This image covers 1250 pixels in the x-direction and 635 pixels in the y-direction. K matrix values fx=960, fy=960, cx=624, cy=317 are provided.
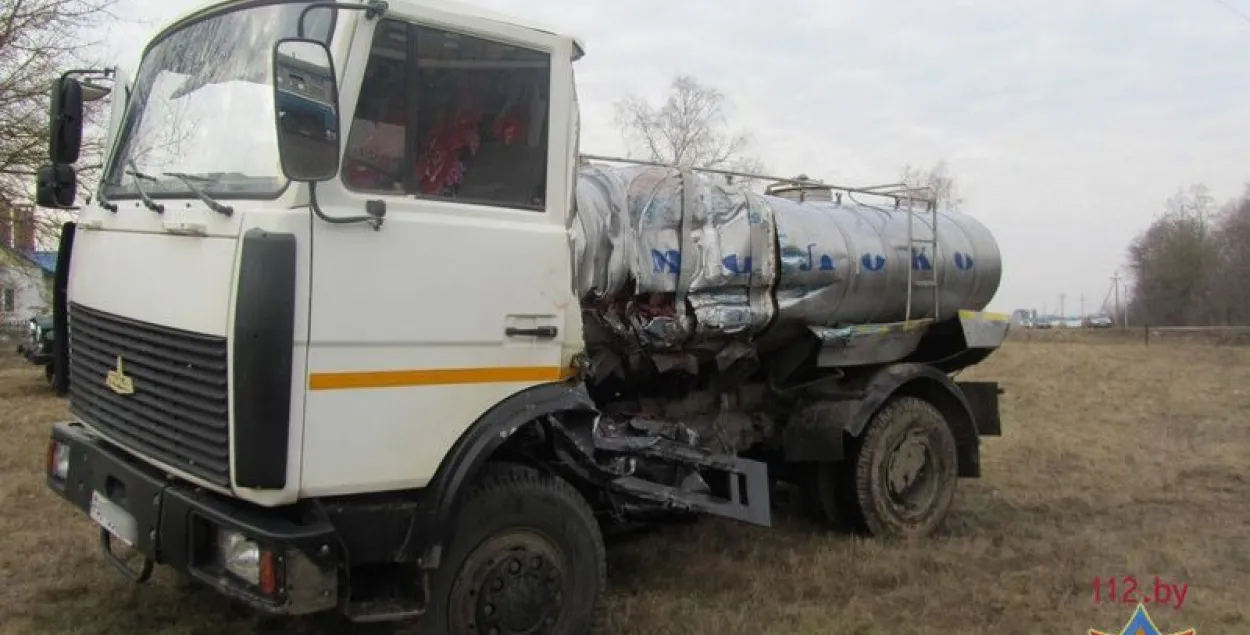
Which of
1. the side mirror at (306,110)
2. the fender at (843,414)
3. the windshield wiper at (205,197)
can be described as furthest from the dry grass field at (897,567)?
the side mirror at (306,110)

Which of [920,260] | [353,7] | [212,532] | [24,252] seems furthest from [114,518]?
[24,252]

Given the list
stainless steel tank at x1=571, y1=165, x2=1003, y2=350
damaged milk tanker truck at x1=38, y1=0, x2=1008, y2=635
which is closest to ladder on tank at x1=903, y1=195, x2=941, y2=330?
stainless steel tank at x1=571, y1=165, x2=1003, y2=350

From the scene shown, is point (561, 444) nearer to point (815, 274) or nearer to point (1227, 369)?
point (815, 274)

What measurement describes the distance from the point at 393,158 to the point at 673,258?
2.08 metres

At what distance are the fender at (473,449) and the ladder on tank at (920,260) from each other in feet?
11.3

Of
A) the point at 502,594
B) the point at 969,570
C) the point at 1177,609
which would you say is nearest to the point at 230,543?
the point at 502,594

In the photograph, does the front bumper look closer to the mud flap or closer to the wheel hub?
the wheel hub

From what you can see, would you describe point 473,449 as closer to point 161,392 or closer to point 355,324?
point 355,324

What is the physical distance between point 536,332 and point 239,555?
4.45 feet

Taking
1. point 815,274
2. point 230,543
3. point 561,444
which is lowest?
point 230,543

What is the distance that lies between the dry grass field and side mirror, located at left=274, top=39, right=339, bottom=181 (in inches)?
94.0

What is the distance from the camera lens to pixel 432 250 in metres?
3.57

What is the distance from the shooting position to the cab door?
11.0ft

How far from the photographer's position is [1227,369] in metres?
23.9
